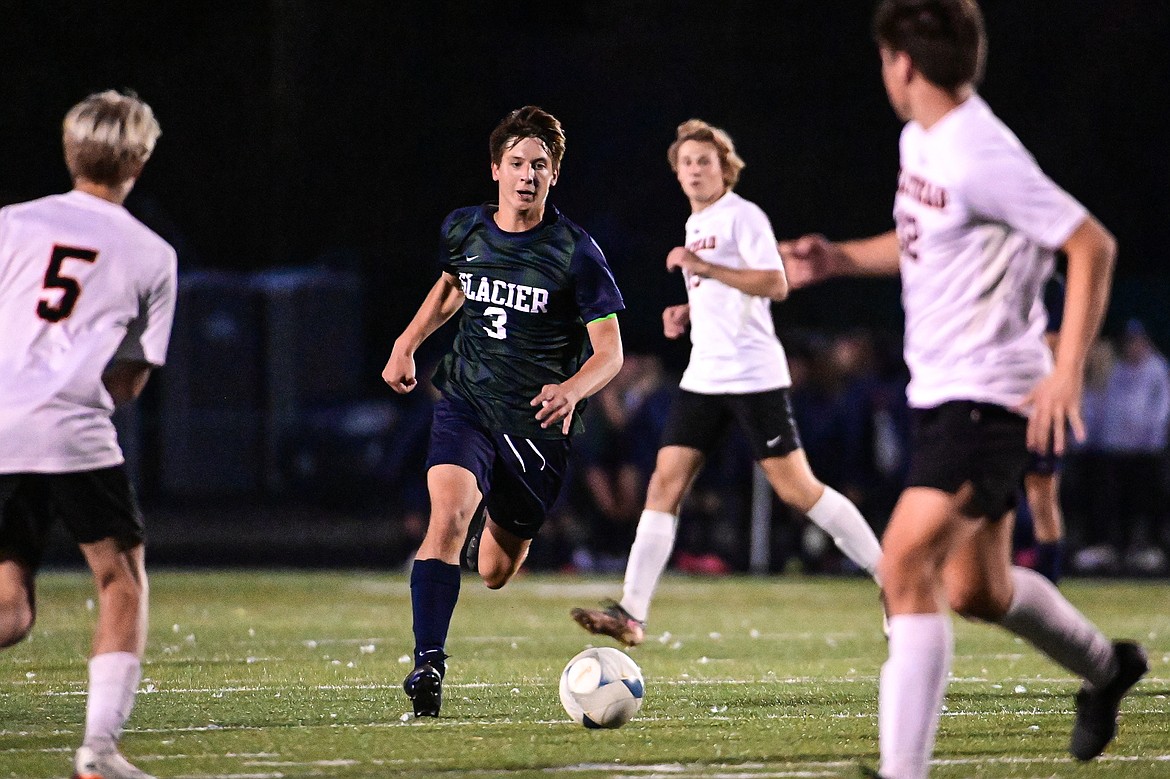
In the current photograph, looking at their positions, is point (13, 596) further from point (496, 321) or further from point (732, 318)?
point (732, 318)

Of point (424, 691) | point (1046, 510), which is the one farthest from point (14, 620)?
point (1046, 510)

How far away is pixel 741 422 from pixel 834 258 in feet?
12.5

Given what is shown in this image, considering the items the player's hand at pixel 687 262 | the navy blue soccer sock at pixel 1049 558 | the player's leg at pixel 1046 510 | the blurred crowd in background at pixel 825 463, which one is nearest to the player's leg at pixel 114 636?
the player's hand at pixel 687 262

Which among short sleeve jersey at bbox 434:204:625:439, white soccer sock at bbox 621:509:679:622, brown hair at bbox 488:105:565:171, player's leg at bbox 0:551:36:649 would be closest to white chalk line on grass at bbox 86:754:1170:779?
player's leg at bbox 0:551:36:649

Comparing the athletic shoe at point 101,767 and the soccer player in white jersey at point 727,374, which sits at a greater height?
the soccer player in white jersey at point 727,374

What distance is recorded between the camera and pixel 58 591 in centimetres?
1441

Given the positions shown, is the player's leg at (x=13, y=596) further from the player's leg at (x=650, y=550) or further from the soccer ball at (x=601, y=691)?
the player's leg at (x=650, y=550)

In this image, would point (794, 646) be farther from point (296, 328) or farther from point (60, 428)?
point (296, 328)

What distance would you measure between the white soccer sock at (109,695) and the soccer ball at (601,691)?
1.92 m

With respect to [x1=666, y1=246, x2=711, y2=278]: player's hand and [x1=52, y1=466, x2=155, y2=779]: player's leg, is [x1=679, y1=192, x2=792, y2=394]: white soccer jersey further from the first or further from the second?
[x1=52, y1=466, x2=155, y2=779]: player's leg

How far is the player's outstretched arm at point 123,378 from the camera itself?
5.55m

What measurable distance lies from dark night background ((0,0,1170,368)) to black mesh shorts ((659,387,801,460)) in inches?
910

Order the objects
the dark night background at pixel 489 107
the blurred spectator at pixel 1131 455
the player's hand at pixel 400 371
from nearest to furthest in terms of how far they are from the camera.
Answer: the player's hand at pixel 400 371 → the blurred spectator at pixel 1131 455 → the dark night background at pixel 489 107

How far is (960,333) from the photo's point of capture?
5.41 m
